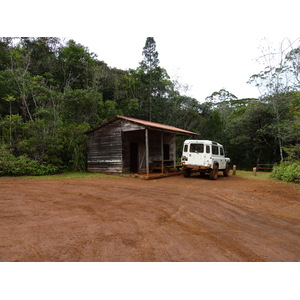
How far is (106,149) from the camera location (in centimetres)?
1439

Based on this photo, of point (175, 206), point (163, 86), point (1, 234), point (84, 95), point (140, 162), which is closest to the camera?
point (1, 234)

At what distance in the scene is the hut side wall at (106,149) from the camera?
1388 centimetres

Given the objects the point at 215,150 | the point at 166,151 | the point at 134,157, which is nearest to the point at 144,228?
the point at 215,150

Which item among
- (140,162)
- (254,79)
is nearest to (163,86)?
(254,79)

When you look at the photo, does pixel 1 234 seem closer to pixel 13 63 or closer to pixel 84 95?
pixel 84 95

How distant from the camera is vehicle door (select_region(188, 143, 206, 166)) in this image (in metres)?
12.2

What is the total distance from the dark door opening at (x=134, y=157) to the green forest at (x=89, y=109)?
339 cm

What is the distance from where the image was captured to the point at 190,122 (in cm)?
2847

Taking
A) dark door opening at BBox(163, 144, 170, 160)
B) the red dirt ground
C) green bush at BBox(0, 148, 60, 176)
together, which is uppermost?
dark door opening at BBox(163, 144, 170, 160)

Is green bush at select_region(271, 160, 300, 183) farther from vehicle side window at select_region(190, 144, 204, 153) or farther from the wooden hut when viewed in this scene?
the wooden hut

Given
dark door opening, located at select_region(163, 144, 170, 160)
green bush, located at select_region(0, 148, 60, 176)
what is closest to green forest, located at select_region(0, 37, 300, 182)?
green bush, located at select_region(0, 148, 60, 176)

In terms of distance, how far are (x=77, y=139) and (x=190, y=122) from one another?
17.5 m

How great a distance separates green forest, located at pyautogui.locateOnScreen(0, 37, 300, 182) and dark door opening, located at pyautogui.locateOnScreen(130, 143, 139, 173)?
3.39 meters

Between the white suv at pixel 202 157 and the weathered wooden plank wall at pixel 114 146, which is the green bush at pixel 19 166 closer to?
the weathered wooden plank wall at pixel 114 146
